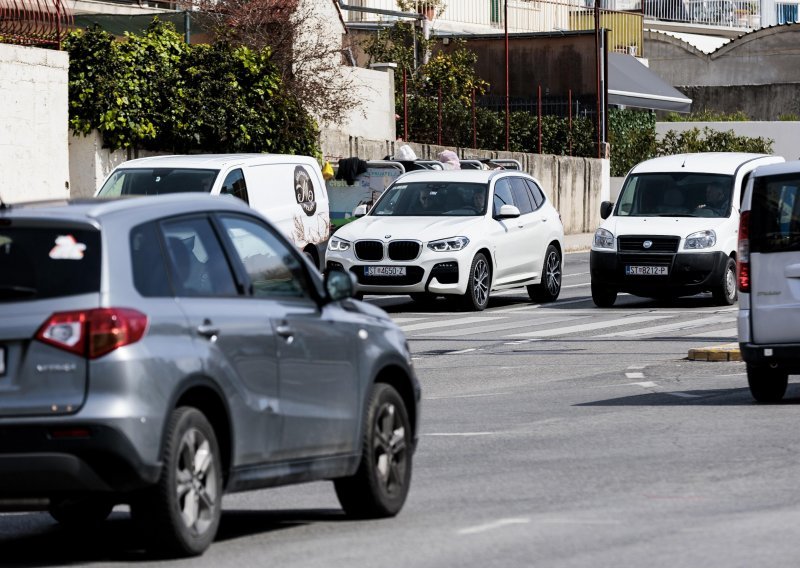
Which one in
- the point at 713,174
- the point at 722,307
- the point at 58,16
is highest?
the point at 58,16

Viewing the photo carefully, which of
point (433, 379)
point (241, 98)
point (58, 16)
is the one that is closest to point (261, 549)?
point (433, 379)

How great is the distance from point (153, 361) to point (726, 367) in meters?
10.4

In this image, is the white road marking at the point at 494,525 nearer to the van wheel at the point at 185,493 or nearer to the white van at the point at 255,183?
the van wheel at the point at 185,493

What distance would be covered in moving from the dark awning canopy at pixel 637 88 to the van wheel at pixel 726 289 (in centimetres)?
3111

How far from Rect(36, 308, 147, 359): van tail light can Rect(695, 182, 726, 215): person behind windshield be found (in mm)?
18673

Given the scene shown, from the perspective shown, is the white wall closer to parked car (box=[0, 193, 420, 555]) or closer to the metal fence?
the metal fence

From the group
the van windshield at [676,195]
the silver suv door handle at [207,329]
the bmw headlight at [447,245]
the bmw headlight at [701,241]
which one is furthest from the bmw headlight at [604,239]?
the silver suv door handle at [207,329]

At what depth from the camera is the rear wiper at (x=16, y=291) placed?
768cm

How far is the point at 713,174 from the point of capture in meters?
25.6

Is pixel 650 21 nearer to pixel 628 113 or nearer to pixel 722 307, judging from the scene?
pixel 628 113

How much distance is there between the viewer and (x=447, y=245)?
2394cm

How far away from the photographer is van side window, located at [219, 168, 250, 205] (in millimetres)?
22594

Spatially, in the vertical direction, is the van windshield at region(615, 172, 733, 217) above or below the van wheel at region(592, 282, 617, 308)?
above

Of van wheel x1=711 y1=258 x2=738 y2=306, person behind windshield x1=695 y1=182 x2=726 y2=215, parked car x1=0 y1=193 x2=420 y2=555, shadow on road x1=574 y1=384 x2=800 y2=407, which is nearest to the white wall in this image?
person behind windshield x1=695 y1=182 x2=726 y2=215
